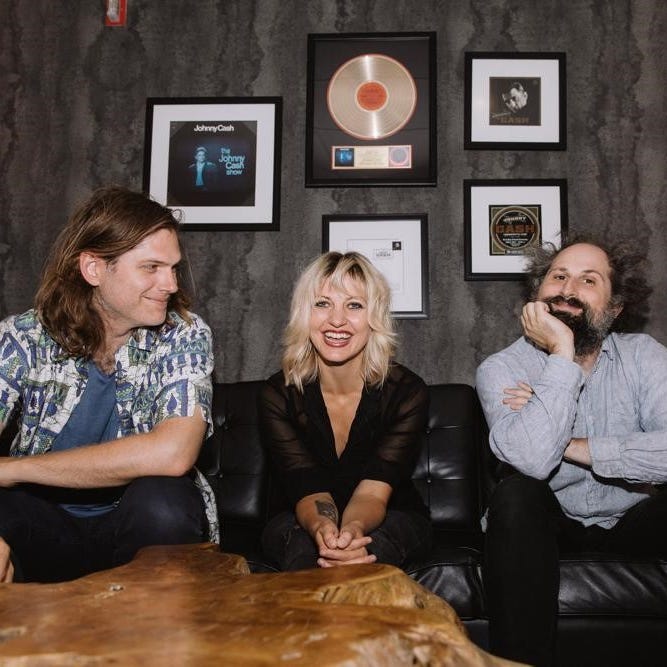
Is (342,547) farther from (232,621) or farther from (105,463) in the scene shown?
(232,621)

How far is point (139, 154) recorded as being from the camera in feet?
10.6

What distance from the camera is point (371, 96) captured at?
3164 millimetres

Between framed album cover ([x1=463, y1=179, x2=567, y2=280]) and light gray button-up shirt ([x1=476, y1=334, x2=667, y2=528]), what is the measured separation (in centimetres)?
73

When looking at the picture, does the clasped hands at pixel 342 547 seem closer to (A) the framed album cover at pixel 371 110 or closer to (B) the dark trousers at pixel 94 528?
(B) the dark trousers at pixel 94 528

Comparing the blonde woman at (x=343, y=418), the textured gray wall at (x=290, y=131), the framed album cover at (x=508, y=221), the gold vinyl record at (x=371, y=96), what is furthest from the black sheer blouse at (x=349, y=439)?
the gold vinyl record at (x=371, y=96)

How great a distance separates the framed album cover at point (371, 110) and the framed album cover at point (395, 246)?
0.17 meters

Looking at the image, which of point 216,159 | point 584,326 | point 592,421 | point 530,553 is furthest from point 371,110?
point 530,553

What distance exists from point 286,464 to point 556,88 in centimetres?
210

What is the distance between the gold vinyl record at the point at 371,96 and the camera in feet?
10.3

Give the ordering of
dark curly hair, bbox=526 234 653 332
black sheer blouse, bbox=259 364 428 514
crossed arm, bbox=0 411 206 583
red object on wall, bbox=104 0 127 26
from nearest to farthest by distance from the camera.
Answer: crossed arm, bbox=0 411 206 583 < black sheer blouse, bbox=259 364 428 514 < dark curly hair, bbox=526 234 653 332 < red object on wall, bbox=104 0 127 26

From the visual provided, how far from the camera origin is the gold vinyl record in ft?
10.3

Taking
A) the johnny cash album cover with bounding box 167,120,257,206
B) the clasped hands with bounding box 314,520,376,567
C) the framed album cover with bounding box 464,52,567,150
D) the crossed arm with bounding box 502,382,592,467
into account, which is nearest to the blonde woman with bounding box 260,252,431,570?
the clasped hands with bounding box 314,520,376,567

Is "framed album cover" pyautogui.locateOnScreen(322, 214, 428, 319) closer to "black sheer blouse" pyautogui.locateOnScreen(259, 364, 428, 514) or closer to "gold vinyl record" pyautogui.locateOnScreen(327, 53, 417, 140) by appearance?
"gold vinyl record" pyautogui.locateOnScreen(327, 53, 417, 140)

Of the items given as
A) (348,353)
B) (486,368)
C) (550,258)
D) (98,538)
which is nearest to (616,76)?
(550,258)
